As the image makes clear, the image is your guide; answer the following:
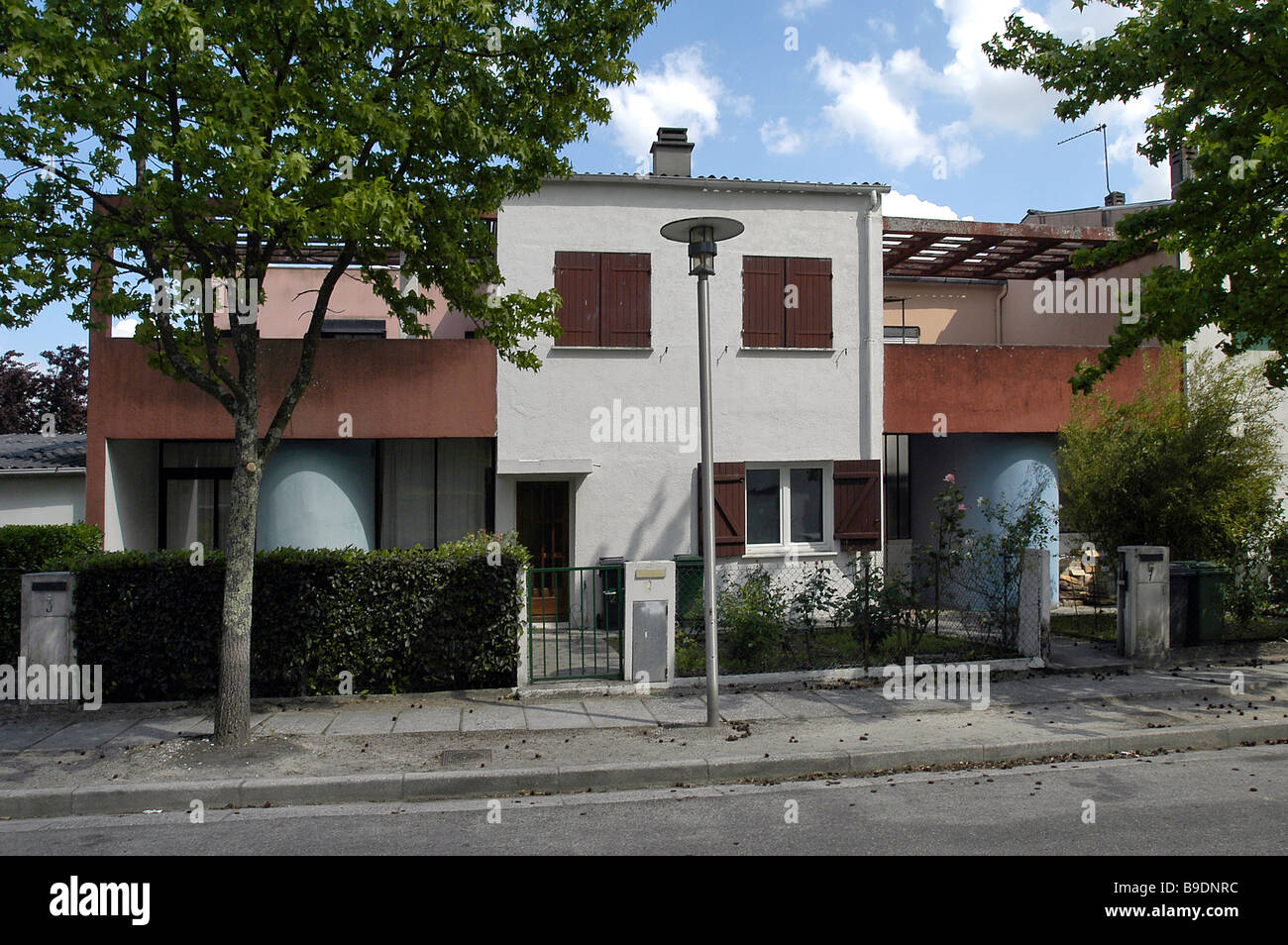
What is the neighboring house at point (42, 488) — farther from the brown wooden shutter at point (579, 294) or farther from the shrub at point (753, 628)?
the shrub at point (753, 628)

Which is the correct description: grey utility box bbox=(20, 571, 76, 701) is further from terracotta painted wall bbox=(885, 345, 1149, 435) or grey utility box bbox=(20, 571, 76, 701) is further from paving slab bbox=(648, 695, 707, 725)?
terracotta painted wall bbox=(885, 345, 1149, 435)

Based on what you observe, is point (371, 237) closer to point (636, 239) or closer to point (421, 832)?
point (421, 832)

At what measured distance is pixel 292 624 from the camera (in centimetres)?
956

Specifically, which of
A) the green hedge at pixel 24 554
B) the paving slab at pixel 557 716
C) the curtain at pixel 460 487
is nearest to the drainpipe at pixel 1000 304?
the curtain at pixel 460 487

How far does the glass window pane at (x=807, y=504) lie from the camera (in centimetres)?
1490

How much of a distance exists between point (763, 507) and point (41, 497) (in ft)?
41.4

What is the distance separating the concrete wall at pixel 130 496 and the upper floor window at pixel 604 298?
6.66 meters

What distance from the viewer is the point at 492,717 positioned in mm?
9016

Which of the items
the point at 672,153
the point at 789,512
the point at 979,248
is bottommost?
the point at 789,512

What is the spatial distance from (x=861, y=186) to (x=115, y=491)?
484 inches

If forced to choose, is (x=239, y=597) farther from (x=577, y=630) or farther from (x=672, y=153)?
(x=672, y=153)

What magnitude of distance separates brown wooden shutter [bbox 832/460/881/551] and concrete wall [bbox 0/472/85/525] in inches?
510

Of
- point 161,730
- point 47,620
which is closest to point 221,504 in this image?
point 47,620
